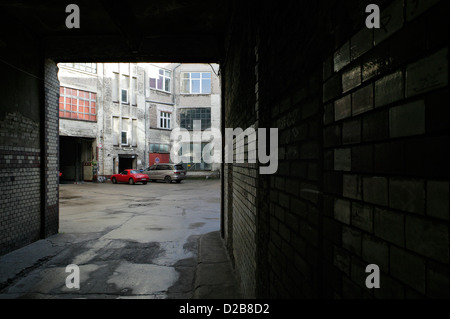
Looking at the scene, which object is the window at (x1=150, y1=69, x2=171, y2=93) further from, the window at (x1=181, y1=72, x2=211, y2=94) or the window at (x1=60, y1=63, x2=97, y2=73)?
the window at (x1=60, y1=63, x2=97, y2=73)

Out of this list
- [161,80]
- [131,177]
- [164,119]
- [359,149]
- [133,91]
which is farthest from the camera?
[164,119]

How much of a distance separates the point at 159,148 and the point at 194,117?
15.2 feet

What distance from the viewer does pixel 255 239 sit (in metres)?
2.46

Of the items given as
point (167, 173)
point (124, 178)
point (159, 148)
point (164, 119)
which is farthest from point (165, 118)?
point (124, 178)

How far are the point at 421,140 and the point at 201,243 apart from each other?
525cm

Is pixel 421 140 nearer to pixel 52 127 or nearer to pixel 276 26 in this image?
pixel 276 26

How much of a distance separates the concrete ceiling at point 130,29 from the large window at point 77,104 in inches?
596

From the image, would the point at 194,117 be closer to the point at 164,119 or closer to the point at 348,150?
the point at 164,119

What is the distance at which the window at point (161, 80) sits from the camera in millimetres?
24625

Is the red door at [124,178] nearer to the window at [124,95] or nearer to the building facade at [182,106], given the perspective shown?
the building facade at [182,106]

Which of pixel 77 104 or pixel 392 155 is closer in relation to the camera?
pixel 392 155

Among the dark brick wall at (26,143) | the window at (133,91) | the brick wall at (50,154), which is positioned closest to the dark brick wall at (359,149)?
Result: the dark brick wall at (26,143)

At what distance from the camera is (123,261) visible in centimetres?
455

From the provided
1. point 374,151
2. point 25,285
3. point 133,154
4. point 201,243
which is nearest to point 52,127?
point 25,285
